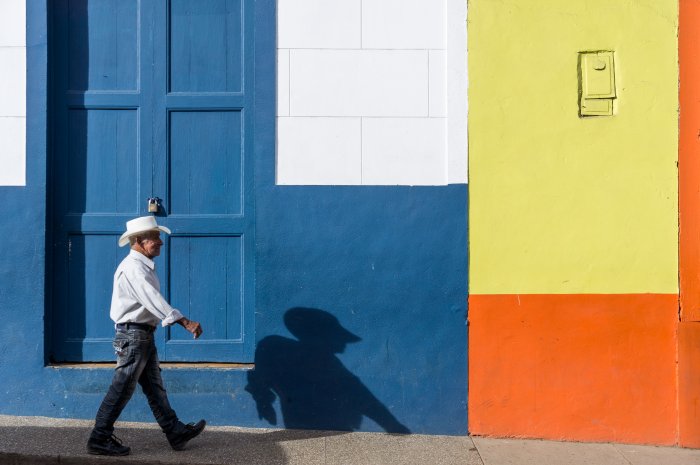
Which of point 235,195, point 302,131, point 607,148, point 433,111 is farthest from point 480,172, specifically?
point 235,195

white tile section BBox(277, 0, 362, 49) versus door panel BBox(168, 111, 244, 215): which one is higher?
white tile section BBox(277, 0, 362, 49)

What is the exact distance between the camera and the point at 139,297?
4.79 meters

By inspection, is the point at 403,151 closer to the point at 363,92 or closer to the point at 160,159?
the point at 363,92

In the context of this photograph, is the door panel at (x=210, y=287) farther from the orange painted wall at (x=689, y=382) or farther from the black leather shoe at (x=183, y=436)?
the orange painted wall at (x=689, y=382)

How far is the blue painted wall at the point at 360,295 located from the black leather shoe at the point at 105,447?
0.74m

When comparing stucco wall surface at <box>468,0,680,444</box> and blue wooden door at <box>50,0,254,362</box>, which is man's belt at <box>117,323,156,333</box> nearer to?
blue wooden door at <box>50,0,254,362</box>

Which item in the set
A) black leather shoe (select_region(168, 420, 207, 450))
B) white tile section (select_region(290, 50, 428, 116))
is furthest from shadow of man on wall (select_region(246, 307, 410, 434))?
white tile section (select_region(290, 50, 428, 116))

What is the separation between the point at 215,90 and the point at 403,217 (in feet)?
5.83

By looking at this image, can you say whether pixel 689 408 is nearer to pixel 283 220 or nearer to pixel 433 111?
pixel 433 111

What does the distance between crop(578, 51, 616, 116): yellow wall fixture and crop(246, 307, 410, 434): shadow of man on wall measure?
2432mm

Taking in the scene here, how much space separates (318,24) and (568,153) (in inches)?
82.2

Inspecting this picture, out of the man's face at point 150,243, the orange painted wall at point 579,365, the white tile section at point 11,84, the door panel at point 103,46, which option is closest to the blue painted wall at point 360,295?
the orange painted wall at point 579,365

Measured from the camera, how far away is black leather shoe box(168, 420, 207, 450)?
500cm

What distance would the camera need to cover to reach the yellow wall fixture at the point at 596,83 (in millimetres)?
5469
